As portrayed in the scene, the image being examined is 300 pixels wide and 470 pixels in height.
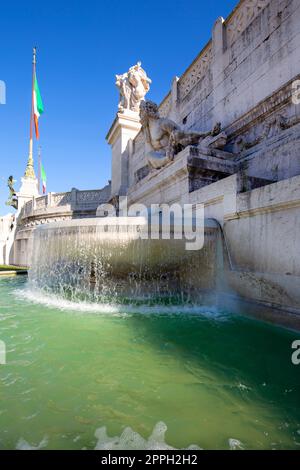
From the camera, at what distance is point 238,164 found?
20.3 ft

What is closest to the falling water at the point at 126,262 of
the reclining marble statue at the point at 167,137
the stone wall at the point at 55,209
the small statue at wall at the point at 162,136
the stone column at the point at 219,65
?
the reclining marble statue at the point at 167,137

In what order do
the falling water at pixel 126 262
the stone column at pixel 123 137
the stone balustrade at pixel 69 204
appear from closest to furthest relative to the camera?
the falling water at pixel 126 262, the stone column at pixel 123 137, the stone balustrade at pixel 69 204

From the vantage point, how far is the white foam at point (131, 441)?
1340 millimetres

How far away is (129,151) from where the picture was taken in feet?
45.1

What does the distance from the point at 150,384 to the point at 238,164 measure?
560 centimetres

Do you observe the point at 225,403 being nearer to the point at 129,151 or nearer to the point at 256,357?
the point at 256,357

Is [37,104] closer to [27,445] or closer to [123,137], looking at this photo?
[123,137]

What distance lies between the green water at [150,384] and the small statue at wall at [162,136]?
5.35 metres

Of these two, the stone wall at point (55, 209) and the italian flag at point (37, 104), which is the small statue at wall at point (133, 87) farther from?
the italian flag at point (37, 104)

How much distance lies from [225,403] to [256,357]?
2.93 feet

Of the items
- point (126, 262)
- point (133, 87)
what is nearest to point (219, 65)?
point (126, 262)

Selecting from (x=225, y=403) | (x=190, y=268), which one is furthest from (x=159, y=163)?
(x=225, y=403)

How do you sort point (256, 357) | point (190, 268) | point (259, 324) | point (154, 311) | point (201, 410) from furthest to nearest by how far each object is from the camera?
point (190, 268) → point (154, 311) → point (259, 324) → point (256, 357) → point (201, 410)

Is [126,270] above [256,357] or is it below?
above
